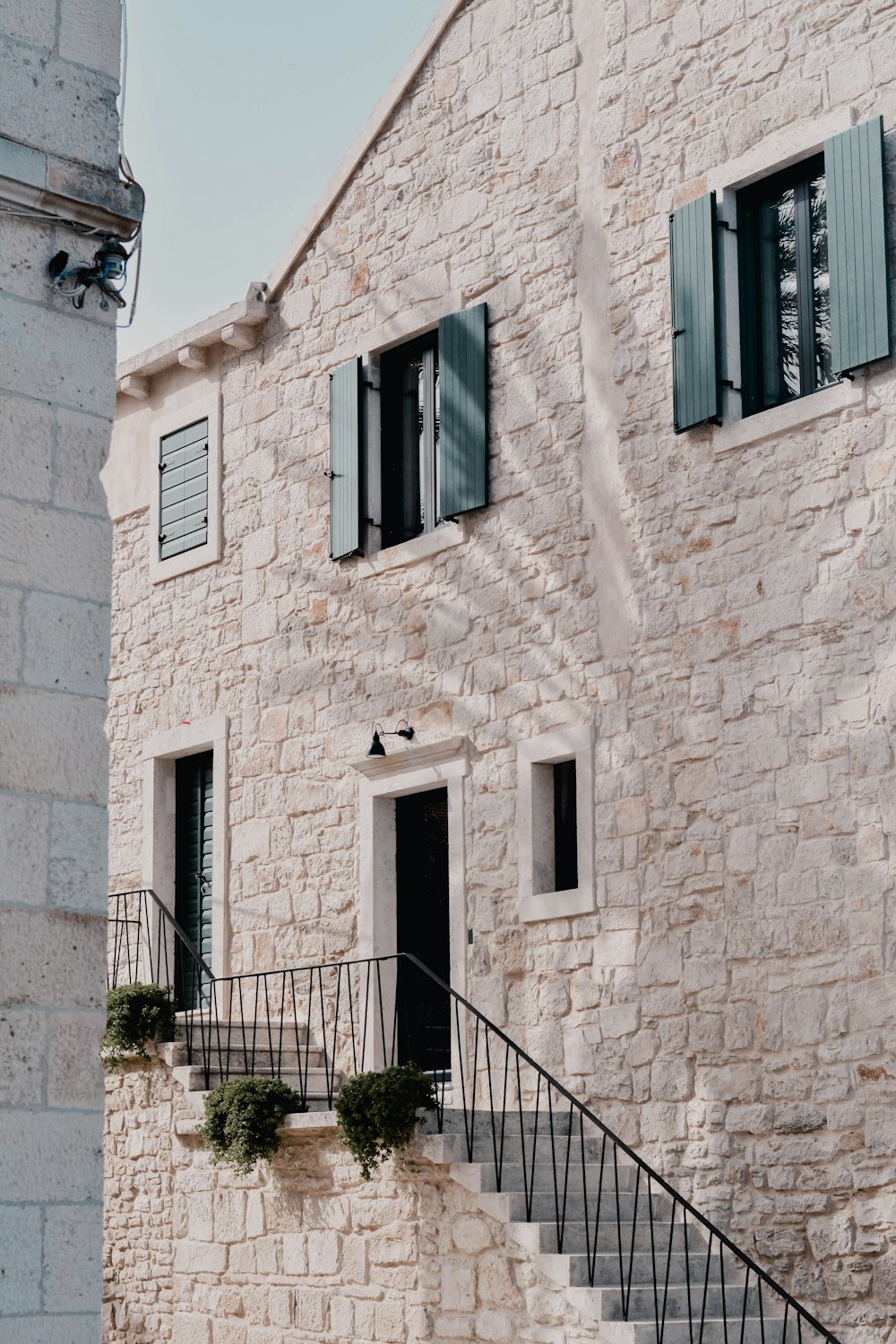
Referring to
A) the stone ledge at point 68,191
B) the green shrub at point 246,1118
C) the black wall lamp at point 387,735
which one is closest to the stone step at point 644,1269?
the green shrub at point 246,1118

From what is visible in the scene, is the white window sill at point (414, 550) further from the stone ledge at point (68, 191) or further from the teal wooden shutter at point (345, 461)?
the stone ledge at point (68, 191)

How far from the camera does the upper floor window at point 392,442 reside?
469 inches

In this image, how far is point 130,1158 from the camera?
11.5m

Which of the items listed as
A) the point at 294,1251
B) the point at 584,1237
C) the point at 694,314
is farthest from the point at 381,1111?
the point at 694,314

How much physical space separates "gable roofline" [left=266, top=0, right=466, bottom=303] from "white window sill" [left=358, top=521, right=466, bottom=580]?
232 cm

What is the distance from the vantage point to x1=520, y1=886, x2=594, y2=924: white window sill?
34.0 feet

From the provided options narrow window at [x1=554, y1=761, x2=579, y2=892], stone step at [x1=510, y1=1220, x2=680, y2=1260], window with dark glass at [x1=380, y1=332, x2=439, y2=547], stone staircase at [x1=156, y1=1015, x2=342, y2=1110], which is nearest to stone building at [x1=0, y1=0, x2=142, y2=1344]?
stone step at [x1=510, y1=1220, x2=680, y2=1260]

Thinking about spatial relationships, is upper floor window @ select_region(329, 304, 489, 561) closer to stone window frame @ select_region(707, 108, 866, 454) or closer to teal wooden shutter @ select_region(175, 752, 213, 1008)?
stone window frame @ select_region(707, 108, 866, 454)

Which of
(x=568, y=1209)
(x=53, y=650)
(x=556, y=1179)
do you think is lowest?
(x=568, y=1209)

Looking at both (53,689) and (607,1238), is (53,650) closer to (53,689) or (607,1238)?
(53,689)

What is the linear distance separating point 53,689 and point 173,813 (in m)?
8.18

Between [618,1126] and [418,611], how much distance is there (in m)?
3.39

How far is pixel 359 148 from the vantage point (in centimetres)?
1261

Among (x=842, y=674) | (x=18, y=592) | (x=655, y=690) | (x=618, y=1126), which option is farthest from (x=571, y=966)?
(x=18, y=592)
